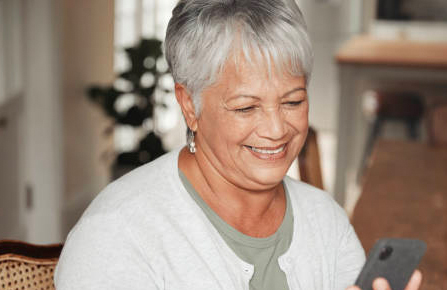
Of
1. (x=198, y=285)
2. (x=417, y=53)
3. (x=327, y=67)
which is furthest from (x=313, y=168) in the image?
(x=327, y=67)

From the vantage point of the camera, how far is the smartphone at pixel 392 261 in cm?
115

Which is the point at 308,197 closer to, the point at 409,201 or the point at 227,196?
the point at 227,196

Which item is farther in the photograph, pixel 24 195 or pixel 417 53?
pixel 417 53

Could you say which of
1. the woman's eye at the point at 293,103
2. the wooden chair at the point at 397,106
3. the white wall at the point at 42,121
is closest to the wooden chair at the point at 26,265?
the woman's eye at the point at 293,103

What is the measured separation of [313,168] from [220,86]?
1.06 m

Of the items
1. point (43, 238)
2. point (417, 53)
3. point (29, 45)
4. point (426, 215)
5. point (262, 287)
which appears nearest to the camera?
point (262, 287)

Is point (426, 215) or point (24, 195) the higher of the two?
point (426, 215)

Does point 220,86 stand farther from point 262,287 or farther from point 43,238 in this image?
point 43,238

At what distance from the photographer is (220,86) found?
1.23 metres

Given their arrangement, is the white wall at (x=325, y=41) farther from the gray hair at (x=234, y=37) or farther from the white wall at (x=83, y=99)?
the gray hair at (x=234, y=37)

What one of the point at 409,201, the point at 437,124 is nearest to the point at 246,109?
the point at 409,201

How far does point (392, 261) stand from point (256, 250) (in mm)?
273

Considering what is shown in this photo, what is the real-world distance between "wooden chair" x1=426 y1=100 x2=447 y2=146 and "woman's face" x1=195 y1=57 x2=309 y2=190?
1.87m

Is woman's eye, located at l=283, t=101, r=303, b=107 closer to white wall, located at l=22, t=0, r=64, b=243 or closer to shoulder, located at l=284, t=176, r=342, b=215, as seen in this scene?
shoulder, located at l=284, t=176, r=342, b=215
